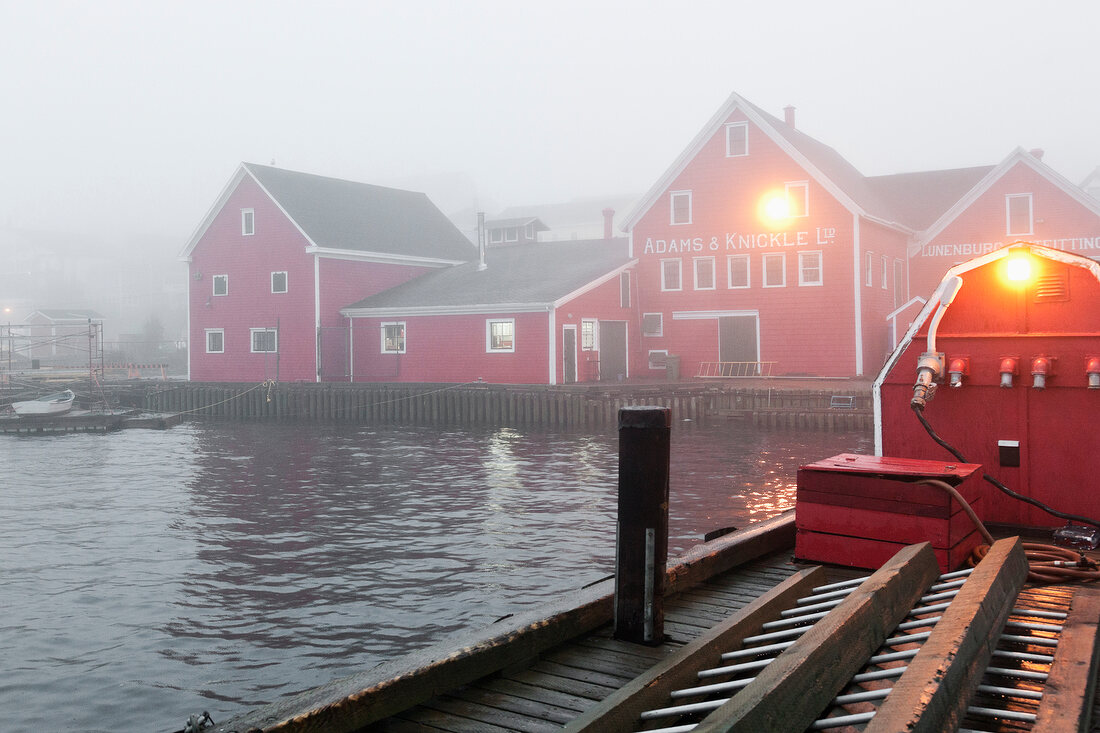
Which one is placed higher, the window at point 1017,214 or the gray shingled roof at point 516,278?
the window at point 1017,214

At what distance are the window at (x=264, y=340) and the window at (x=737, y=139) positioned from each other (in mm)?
20994

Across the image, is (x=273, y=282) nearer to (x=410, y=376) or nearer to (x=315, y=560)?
(x=410, y=376)

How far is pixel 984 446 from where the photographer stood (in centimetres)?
789

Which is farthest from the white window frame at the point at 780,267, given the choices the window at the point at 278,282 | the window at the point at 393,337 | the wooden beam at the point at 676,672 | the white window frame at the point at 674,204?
the wooden beam at the point at 676,672

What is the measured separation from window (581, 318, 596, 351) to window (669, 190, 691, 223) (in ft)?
18.4

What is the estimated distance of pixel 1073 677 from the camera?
3.99m

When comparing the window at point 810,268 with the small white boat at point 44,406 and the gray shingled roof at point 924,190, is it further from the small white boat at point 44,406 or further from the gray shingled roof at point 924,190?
the small white boat at point 44,406

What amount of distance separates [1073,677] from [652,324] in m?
35.4

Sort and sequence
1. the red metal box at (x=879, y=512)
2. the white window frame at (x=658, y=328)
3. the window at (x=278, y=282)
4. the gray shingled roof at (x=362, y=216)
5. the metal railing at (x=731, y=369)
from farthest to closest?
the gray shingled roof at (x=362, y=216), the window at (x=278, y=282), the white window frame at (x=658, y=328), the metal railing at (x=731, y=369), the red metal box at (x=879, y=512)

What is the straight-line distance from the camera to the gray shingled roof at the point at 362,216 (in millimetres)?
43375

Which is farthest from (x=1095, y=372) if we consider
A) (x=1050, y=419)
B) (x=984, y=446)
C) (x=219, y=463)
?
(x=219, y=463)

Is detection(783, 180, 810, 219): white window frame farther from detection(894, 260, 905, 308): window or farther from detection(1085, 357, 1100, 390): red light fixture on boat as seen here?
detection(1085, 357, 1100, 390): red light fixture on boat

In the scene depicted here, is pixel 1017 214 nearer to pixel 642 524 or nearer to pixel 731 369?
pixel 731 369

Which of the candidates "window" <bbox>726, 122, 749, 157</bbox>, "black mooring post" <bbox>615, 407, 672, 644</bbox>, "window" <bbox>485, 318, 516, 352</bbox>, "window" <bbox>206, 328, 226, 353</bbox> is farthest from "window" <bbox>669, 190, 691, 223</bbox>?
"black mooring post" <bbox>615, 407, 672, 644</bbox>
